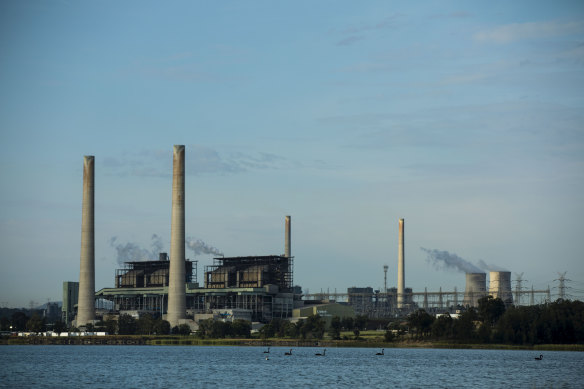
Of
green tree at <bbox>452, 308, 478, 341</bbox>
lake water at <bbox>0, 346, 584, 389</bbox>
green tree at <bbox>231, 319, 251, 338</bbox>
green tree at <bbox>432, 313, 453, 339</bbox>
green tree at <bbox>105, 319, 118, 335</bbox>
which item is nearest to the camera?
lake water at <bbox>0, 346, 584, 389</bbox>

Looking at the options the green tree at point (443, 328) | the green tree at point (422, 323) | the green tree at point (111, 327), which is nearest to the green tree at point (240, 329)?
the green tree at point (111, 327)

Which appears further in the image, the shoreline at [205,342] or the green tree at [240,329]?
the green tree at [240,329]

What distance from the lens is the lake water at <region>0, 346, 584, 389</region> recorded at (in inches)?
3246

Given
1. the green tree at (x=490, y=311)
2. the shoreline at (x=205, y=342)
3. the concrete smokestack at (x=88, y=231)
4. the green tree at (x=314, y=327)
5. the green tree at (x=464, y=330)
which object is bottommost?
the shoreline at (x=205, y=342)

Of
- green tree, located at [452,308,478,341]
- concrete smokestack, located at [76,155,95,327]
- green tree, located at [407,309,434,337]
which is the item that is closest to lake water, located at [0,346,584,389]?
green tree, located at [452,308,478,341]

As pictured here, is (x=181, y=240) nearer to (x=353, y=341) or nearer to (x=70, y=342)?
(x=70, y=342)

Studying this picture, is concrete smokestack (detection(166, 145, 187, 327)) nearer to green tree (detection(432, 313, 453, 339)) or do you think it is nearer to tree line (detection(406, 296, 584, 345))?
tree line (detection(406, 296, 584, 345))

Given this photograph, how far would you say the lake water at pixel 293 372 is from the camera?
82438 mm

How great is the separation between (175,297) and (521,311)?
3181 inches

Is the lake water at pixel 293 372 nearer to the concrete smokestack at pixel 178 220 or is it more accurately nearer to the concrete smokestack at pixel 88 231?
the concrete smokestack at pixel 178 220

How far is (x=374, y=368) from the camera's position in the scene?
106 metres

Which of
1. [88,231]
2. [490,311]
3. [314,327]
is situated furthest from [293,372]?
[88,231]

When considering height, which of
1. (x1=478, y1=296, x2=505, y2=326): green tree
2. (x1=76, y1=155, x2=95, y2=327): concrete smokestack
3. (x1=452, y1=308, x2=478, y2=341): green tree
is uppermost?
(x1=76, y1=155, x2=95, y2=327): concrete smokestack

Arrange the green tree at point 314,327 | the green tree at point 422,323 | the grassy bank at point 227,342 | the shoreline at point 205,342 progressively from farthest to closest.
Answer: the green tree at point 314,327
the shoreline at point 205,342
the green tree at point 422,323
the grassy bank at point 227,342
